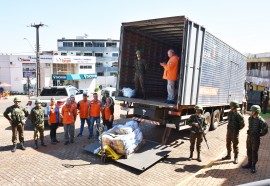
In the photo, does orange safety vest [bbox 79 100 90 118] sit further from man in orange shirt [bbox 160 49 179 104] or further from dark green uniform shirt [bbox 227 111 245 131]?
dark green uniform shirt [bbox 227 111 245 131]

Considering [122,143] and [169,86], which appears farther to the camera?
[169,86]

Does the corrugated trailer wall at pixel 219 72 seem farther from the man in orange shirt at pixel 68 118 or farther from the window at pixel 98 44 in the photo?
the window at pixel 98 44

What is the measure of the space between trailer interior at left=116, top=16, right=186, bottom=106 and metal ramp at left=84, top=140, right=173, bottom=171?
1402 mm

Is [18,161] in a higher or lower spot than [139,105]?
lower

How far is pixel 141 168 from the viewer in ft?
20.1

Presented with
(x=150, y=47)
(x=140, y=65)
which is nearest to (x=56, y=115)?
(x=140, y=65)

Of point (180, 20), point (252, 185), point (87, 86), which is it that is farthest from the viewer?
point (87, 86)

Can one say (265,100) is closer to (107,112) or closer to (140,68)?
(140,68)

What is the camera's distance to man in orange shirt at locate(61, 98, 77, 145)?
8.19 m

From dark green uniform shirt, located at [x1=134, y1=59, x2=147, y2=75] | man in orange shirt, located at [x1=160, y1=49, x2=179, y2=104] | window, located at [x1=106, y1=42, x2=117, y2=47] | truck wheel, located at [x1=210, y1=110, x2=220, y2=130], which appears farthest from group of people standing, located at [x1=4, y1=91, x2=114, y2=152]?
window, located at [x1=106, y1=42, x2=117, y2=47]

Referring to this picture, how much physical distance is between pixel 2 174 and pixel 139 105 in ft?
15.2

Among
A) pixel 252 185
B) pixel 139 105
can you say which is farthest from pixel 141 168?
pixel 252 185

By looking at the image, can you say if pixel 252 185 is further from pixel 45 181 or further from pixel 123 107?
pixel 123 107

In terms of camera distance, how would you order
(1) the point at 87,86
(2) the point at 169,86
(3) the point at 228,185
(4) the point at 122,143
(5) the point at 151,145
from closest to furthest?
(3) the point at 228,185, (4) the point at 122,143, (5) the point at 151,145, (2) the point at 169,86, (1) the point at 87,86
